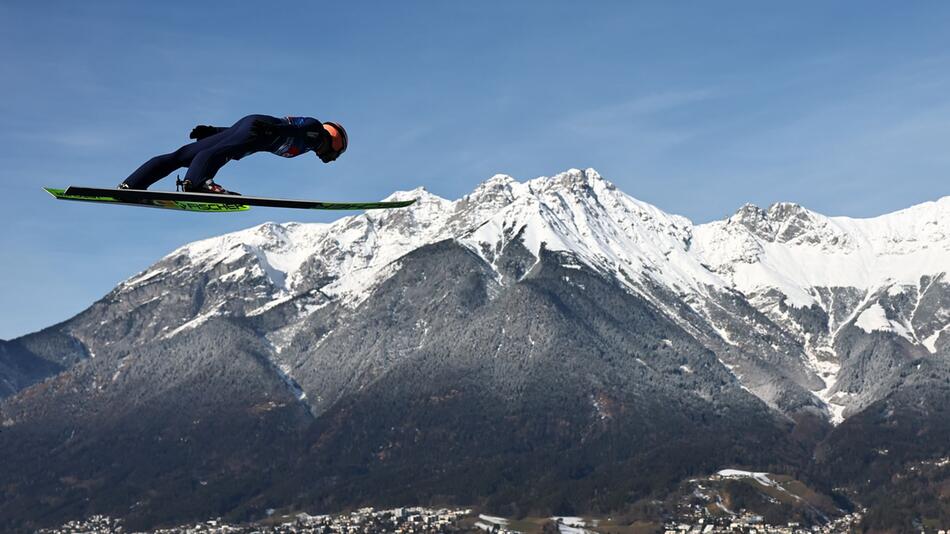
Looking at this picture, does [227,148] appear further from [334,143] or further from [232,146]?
[334,143]

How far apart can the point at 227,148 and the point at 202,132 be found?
1113mm

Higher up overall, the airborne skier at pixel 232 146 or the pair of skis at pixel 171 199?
the airborne skier at pixel 232 146

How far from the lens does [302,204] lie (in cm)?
3067

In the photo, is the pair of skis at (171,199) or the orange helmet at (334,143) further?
the orange helmet at (334,143)

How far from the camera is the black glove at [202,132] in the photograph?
31.2 m

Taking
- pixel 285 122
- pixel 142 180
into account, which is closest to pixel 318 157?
pixel 285 122

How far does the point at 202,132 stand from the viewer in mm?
31188

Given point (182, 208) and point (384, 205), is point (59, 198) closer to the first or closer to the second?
point (182, 208)

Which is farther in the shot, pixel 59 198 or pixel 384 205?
pixel 384 205

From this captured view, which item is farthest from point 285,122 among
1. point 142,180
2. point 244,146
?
point 142,180

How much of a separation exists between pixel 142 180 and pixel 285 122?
3222 mm

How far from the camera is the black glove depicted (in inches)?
1227

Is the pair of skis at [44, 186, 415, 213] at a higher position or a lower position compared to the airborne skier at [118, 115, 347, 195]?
lower

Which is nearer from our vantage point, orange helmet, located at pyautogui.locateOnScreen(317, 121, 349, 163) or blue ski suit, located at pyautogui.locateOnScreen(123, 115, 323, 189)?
blue ski suit, located at pyautogui.locateOnScreen(123, 115, 323, 189)
